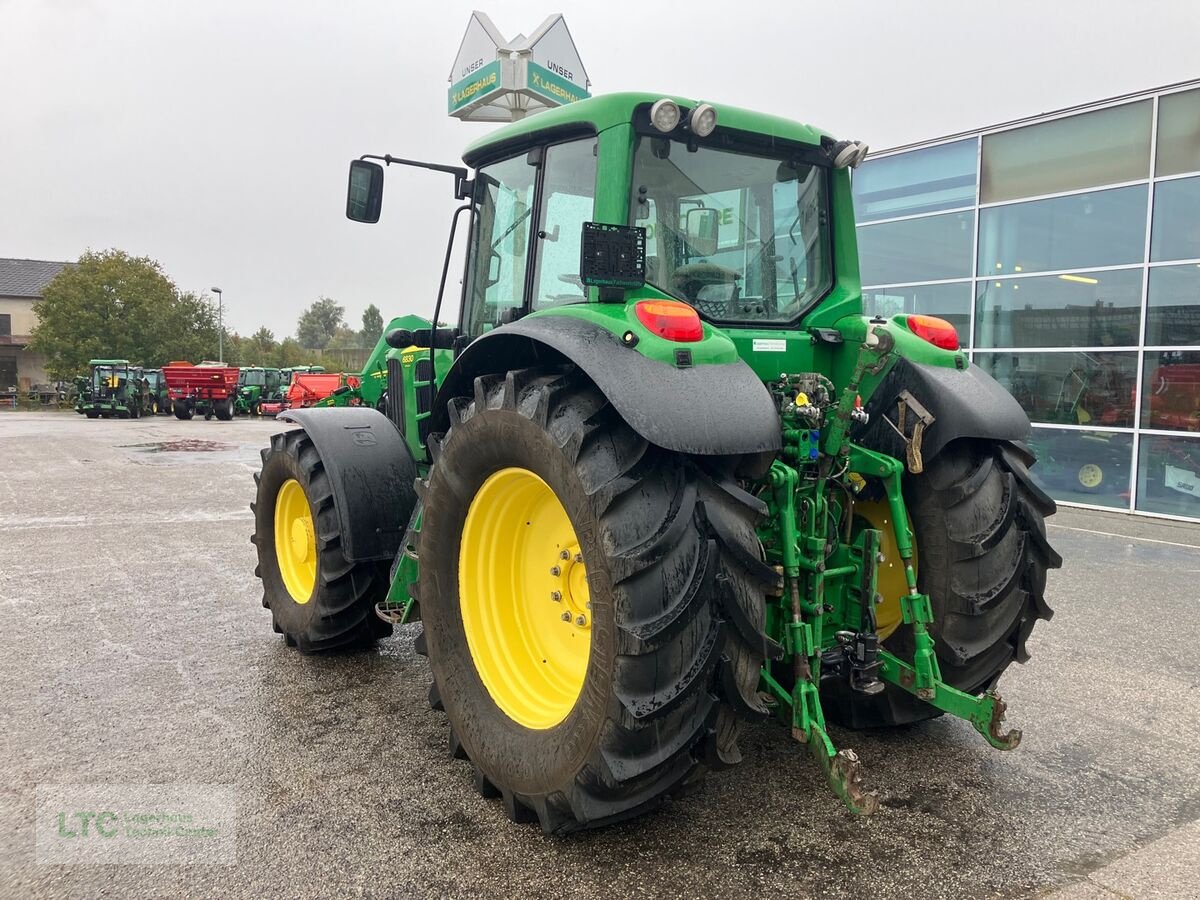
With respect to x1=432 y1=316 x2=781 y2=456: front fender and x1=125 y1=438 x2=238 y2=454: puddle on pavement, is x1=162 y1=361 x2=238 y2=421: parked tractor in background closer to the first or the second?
x1=125 y1=438 x2=238 y2=454: puddle on pavement

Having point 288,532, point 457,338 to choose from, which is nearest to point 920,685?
point 457,338

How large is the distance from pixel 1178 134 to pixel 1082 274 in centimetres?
177

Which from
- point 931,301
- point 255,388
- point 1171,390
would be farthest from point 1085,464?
point 255,388

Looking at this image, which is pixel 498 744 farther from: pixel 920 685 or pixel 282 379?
pixel 282 379

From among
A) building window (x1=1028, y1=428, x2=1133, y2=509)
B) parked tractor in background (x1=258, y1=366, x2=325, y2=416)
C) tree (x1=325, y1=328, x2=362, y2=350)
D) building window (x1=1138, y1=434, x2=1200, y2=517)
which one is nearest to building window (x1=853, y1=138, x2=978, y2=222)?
building window (x1=1028, y1=428, x2=1133, y2=509)

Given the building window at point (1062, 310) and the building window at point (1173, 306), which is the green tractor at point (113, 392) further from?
the building window at point (1173, 306)

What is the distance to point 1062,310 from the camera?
10859 mm

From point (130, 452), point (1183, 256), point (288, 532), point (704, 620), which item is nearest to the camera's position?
point (704, 620)

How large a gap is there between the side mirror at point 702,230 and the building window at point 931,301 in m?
8.80

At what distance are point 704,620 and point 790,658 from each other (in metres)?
0.51

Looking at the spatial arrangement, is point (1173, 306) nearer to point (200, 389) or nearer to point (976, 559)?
point (976, 559)

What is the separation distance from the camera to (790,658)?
276 centimetres

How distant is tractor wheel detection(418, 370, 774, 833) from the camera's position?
7.79ft

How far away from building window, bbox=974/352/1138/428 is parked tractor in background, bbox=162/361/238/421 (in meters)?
25.9
